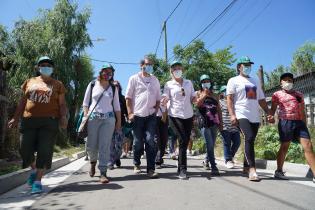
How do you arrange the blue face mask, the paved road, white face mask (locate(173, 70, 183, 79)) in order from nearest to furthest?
1. the paved road
2. the blue face mask
3. white face mask (locate(173, 70, 183, 79))

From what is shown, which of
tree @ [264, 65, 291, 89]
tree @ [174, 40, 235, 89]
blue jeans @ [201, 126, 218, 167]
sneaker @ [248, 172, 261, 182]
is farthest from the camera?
tree @ [264, 65, 291, 89]

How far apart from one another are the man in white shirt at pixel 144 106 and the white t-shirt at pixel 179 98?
0.73 feet

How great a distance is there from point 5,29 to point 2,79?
22817 mm

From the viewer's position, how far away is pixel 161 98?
6.68 meters

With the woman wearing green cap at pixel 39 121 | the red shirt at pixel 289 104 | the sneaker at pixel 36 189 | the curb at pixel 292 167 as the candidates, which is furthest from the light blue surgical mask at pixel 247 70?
the sneaker at pixel 36 189

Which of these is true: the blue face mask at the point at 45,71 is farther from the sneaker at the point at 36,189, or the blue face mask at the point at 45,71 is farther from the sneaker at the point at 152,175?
the sneaker at the point at 152,175

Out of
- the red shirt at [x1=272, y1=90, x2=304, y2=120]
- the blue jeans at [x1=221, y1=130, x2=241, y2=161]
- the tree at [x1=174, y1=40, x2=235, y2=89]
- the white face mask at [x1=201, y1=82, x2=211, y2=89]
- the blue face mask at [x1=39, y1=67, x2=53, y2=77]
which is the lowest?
the blue jeans at [x1=221, y1=130, x2=241, y2=161]

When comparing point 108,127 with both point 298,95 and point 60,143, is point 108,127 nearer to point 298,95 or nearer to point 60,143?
point 298,95

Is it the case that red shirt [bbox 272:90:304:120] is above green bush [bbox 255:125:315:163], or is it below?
above

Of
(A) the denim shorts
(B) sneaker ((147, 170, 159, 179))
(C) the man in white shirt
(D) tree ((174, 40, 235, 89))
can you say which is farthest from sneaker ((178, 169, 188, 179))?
(D) tree ((174, 40, 235, 89))

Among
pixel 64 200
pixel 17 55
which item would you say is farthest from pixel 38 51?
pixel 64 200

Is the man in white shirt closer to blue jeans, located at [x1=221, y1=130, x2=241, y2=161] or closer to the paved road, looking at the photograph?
the paved road

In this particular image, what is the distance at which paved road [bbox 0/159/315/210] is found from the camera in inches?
166

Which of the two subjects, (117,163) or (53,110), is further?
(117,163)
